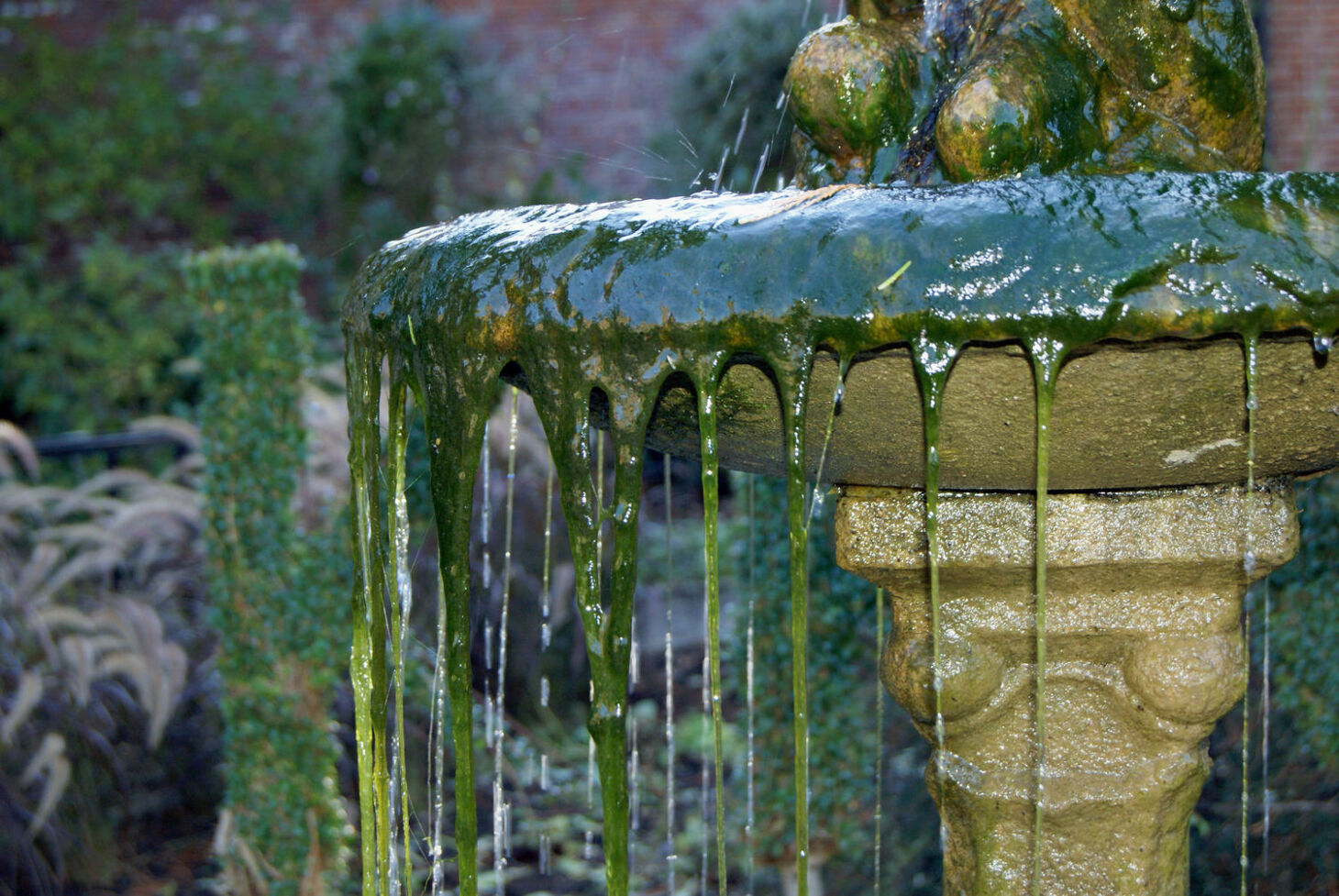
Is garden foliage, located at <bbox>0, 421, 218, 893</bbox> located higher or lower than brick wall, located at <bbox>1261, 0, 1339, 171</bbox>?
lower

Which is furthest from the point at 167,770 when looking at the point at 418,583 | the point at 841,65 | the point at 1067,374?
the point at 1067,374

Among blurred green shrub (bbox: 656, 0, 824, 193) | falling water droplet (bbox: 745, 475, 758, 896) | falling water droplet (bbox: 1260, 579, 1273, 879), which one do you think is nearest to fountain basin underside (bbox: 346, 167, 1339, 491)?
falling water droplet (bbox: 1260, 579, 1273, 879)

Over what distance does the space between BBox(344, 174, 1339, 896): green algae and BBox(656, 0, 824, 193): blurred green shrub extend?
526 cm

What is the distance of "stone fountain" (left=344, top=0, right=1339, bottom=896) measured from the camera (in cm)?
124

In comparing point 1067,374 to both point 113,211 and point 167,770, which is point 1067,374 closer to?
point 167,770

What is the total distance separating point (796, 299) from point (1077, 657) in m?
0.84

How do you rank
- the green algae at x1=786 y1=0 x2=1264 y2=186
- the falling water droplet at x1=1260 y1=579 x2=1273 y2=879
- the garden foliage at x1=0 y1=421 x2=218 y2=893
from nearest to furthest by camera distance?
1. the green algae at x1=786 y1=0 x2=1264 y2=186
2. the falling water droplet at x1=1260 y1=579 x2=1273 y2=879
3. the garden foliage at x1=0 y1=421 x2=218 y2=893

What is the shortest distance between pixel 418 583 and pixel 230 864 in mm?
1090

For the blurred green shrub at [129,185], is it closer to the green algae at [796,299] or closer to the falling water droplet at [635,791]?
the falling water droplet at [635,791]

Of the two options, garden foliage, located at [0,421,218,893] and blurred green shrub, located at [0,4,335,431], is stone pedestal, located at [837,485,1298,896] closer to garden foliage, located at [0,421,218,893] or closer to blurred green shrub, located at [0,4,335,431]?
garden foliage, located at [0,421,218,893]

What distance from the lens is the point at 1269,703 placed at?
3100 mm

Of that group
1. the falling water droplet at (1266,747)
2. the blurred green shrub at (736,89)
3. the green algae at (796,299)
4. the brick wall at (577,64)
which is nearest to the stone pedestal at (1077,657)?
the green algae at (796,299)

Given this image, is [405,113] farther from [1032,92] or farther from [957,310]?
[957,310]

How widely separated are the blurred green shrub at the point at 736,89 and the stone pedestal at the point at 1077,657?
5.07 m
